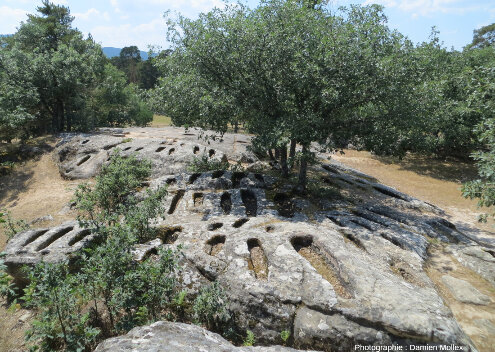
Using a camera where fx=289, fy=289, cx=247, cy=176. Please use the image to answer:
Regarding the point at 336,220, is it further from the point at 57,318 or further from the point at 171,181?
the point at 57,318

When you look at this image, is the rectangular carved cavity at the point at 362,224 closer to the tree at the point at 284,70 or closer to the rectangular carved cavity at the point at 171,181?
the tree at the point at 284,70

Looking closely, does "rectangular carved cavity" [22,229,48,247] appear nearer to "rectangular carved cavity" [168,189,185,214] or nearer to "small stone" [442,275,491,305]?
"rectangular carved cavity" [168,189,185,214]

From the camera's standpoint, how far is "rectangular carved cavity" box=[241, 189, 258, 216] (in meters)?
12.5

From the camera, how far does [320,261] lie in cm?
850

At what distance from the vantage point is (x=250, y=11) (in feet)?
43.1

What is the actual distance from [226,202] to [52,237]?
6.63 metres

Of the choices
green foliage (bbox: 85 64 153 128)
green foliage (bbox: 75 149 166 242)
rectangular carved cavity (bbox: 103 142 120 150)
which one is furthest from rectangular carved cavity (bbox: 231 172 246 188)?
green foliage (bbox: 85 64 153 128)

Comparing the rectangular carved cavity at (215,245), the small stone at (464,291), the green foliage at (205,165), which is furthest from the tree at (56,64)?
the small stone at (464,291)

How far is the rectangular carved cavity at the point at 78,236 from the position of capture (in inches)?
371

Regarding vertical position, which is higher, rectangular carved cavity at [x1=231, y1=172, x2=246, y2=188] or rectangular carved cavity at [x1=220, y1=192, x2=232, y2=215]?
rectangular carved cavity at [x1=231, y1=172, x2=246, y2=188]

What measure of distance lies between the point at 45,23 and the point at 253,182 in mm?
32574

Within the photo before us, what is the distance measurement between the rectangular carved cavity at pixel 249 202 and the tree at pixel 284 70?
252cm

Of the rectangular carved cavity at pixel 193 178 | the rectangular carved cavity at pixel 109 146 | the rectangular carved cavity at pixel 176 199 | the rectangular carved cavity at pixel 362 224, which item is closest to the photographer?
the rectangular carved cavity at pixel 362 224

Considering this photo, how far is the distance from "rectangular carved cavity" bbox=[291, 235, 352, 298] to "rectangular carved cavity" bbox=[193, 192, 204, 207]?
17.0 feet
